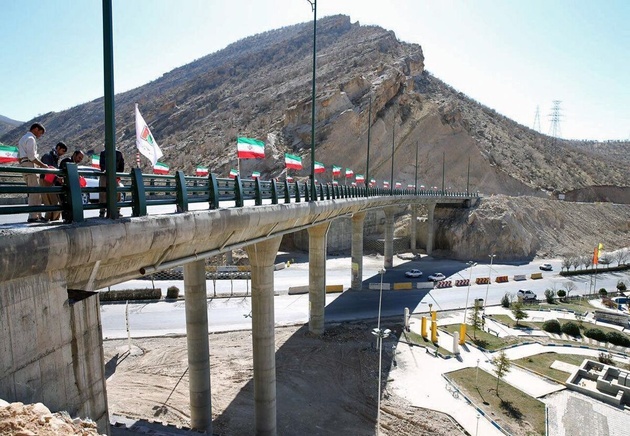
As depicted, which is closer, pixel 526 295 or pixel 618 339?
pixel 618 339

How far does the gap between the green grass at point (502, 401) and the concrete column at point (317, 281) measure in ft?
31.1

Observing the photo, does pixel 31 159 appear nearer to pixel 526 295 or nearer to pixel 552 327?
pixel 552 327

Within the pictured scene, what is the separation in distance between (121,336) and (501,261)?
53242 mm

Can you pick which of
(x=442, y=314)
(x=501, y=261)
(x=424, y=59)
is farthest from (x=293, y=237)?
(x=424, y=59)

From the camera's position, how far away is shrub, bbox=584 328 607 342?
30.0 m

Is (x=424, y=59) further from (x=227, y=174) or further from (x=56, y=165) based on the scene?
(x=56, y=165)

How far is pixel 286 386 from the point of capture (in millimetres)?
20688

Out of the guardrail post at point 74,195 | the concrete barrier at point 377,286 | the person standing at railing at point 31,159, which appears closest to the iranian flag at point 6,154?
the person standing at railing at point 31,159

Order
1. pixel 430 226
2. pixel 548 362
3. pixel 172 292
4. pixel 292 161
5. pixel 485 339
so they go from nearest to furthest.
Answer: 1. pixel 292 161
2. pixel 548 362
3. pixel 485 339
4. pixel 172 292
5. pixel 430 226

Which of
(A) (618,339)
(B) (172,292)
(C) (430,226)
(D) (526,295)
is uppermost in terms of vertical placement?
(C) (430,226)

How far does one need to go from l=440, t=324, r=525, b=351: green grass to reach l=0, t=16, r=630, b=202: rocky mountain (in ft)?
138

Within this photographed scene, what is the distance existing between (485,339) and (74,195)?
2968cm

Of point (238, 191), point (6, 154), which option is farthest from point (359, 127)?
point (6, 154)

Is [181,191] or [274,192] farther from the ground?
[181,191]
